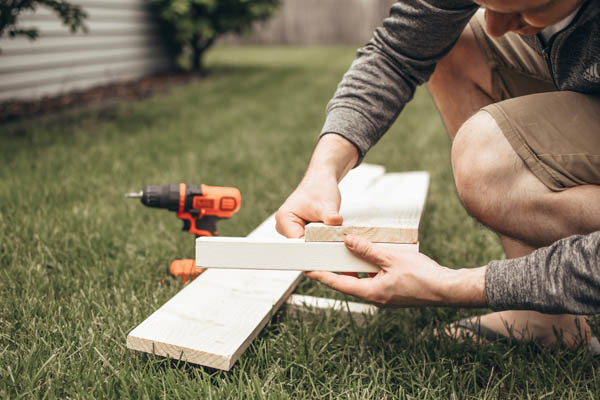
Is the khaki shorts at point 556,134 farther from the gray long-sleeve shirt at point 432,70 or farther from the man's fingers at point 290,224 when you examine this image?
the man's fingers at point 290,224

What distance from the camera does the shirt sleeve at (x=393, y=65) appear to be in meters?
1.50

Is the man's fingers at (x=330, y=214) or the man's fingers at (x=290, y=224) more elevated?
the man's fingers at (x=330, y=214)

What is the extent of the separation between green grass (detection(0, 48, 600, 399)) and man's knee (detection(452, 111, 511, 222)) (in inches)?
16.2

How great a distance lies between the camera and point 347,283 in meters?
1.21

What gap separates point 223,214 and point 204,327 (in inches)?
19.4

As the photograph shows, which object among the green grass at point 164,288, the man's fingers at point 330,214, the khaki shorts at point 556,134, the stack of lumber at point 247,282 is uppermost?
the khaki shorts at point 556,134

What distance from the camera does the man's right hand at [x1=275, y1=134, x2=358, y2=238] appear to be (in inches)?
52.0

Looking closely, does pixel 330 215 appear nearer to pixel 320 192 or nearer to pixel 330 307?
pixel 320 192

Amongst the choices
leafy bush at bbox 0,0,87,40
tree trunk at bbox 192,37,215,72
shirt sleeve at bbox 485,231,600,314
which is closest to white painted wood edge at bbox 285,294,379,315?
shirt sleeve at bbox 485,231,600,314

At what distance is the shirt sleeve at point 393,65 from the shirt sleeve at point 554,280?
0.60 m

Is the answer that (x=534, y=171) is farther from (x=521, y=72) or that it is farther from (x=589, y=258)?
(x=521, y=72)

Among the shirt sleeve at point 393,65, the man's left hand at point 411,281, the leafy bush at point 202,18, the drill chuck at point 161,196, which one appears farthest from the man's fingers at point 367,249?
the leafy bush at point 202,18

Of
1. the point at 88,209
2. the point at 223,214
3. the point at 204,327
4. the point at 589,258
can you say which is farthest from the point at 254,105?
the point at 589,258

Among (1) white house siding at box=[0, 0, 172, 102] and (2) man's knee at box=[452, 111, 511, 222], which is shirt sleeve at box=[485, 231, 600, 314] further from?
(1) white house siding at box=[0, 0, 172, 102]
